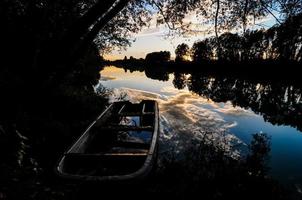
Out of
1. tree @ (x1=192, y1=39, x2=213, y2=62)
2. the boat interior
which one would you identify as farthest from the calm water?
tree @ (x1=192, y1=39, x2=213, y2=62)

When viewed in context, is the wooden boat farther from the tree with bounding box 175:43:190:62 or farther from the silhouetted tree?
the tree with bounding box 175:43:190:62

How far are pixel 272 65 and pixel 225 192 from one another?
62181mm

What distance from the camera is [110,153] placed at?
10.0 metres

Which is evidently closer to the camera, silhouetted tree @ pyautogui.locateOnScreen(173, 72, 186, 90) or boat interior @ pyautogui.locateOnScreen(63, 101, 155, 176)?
boat interior @ pyautogui.locateOnScreen(63, 101, 155, 176)

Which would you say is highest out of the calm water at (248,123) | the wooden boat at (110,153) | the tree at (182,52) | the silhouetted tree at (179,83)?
the tree at (182,52)

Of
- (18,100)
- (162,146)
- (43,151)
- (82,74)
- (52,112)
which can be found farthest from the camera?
(82,74)

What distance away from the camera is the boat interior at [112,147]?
7.82 metres

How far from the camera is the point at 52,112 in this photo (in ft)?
45.8

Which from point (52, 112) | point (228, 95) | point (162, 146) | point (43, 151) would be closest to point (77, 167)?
point (43, 151)

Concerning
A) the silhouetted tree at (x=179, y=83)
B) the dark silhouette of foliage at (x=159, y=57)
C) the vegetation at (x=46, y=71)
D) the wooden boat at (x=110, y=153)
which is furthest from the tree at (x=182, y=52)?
the wooden boat at (x=110, y=153)

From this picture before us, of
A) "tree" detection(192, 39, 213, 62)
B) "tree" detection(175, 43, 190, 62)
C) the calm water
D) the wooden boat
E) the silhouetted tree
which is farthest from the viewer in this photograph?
"tree" detection(175, 43, 190, 62)

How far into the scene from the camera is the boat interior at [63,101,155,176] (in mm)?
7816

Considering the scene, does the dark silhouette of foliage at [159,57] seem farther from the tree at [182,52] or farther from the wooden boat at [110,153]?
the wooden boat at [110,153]

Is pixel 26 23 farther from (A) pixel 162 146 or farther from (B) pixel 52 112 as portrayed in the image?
(A) pixel 162 146
